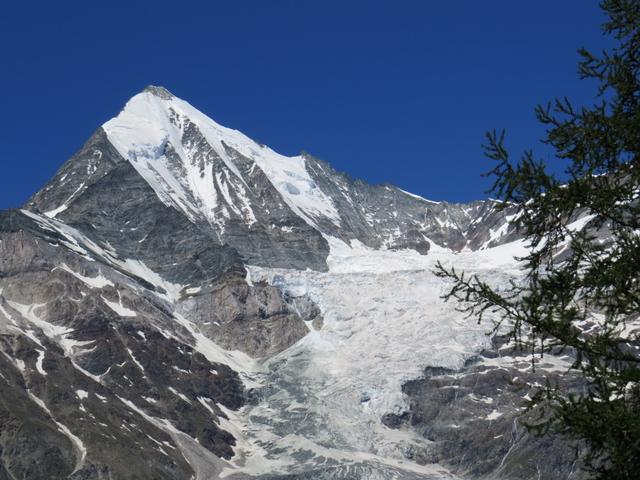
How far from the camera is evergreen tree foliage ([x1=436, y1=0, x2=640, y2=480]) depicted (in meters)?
14.4

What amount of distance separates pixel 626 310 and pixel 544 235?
1.92 m

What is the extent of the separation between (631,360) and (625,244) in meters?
1.93

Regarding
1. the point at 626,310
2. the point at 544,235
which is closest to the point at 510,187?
the point at 544,235

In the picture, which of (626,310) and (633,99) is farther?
(633,99)

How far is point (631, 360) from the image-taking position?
14.6 meters

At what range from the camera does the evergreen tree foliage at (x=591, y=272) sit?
14.4 m

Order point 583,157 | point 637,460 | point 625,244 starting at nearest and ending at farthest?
1. point 637,460
2. point 625,244
3. point 583,157

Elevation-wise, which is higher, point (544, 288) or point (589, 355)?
point (544, 288)

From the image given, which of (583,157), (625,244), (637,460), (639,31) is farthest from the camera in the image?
(639,31)

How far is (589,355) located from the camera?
15008mm

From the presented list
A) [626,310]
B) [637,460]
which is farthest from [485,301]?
[637,460]

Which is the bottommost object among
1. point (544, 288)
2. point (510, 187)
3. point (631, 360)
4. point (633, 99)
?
point (631, 360)

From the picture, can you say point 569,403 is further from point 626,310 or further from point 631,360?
point 626,310

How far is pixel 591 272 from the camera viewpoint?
16172 mm
